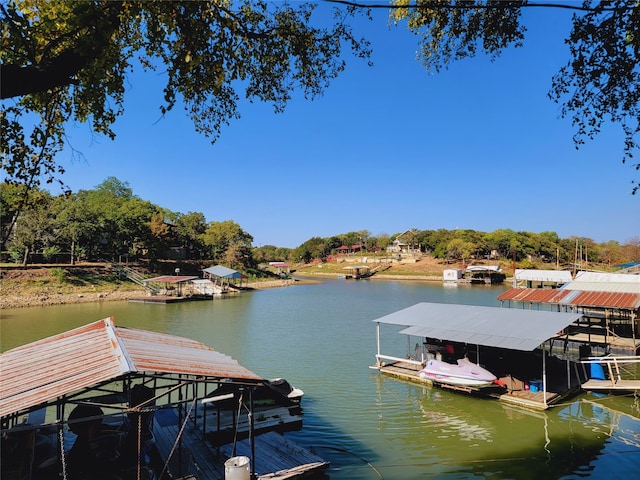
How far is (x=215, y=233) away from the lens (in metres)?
65.1

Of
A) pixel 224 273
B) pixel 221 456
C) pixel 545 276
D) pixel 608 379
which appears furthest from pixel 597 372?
pixel 224 273

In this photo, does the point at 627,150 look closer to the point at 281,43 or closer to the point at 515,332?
the point at 281,43

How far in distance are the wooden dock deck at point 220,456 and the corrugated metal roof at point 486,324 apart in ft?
21.3

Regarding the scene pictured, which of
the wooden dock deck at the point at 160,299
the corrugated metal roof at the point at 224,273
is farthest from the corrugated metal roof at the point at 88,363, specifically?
the corrugated metal roof at the point at 224,273

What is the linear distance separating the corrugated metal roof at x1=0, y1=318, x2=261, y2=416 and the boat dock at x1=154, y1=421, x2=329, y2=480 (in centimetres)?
132

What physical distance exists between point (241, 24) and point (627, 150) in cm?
521

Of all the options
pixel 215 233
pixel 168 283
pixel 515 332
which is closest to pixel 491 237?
pixel 215 233

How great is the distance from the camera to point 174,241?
60.2 m

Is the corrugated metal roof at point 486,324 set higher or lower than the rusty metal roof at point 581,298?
lower

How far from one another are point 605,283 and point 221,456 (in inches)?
891

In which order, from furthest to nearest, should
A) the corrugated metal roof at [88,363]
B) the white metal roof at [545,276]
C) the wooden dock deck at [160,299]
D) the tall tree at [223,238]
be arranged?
the tall tree at [223,238] → the wooden dock deck at [160,299] → the white metal roof at [545,276] → the corrugated metal roof at [88,363]

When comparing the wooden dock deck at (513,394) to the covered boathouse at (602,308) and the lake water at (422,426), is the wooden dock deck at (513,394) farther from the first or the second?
the covered boathouse at (602,308)

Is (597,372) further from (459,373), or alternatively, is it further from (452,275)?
(452,275)

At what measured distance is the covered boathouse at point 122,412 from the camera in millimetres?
5375
